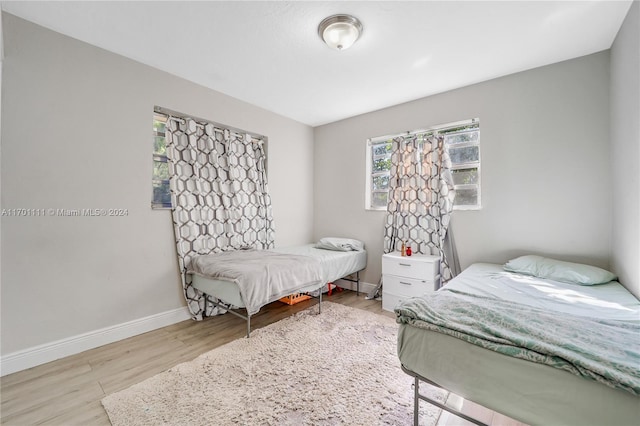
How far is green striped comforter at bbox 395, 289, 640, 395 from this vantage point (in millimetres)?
902

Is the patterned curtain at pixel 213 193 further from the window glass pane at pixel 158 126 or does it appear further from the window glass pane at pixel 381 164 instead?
the window glass pane at pixel 381 164

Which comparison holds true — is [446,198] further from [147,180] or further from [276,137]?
[147,180]

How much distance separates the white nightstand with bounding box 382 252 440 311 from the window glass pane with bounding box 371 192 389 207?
36.1 inches

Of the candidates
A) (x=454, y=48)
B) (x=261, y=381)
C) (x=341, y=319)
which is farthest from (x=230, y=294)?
(x=454, y=48)

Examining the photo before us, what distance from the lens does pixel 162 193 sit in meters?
2.77

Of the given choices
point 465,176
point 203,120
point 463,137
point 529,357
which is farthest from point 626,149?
point 203,120

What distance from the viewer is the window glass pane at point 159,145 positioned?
2751mm

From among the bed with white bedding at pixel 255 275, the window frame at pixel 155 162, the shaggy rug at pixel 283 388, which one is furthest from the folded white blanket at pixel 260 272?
the window frame at pixel 155 162

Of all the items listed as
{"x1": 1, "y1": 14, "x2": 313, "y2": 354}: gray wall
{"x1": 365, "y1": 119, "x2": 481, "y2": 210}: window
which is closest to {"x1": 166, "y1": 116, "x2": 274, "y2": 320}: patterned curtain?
{"x1": 1, "y1": 14, "x2": 313, "y2": 354}: gray wall

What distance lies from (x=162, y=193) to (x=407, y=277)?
111 inches

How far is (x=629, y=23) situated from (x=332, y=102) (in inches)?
102

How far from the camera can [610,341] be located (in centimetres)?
103

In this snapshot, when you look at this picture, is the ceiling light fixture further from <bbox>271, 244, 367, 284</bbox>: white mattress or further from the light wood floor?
the light wood floor

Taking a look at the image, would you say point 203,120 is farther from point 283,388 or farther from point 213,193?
point 283,388
